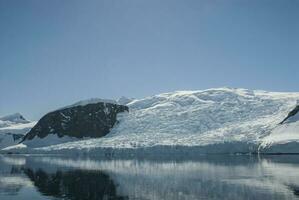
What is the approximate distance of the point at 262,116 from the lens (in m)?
124

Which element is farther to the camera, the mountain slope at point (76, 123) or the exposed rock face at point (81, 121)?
the exposed rock face at point (81, 121)

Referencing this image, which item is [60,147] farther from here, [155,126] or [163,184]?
[163,184]

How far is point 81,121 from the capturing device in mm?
159000

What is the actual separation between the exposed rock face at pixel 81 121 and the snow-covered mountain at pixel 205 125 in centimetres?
453

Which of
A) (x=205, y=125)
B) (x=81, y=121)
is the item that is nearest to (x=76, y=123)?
(x=81, y=121)

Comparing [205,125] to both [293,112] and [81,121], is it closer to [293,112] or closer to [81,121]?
[293,112]

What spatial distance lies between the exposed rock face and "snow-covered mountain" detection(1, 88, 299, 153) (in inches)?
178

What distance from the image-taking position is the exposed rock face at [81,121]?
15339cm

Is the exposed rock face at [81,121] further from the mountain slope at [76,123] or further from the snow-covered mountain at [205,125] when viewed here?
the snow-covered mountain at [205,125]

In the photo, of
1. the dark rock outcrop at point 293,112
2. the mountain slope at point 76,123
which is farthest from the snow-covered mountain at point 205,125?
the mountain slope at point 76,123

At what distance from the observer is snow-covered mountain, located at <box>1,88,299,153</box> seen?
10962 cm

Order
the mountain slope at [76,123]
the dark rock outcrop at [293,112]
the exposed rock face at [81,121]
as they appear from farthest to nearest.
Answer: the exposed rock face at [81,121], the mountain slope at [76,123], the dark rock outcrop at [293,112]

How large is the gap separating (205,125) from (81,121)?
164 feet

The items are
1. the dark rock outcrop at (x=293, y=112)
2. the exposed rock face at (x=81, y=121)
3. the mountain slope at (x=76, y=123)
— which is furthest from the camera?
the exposed rock face at (x=81, y=121)
